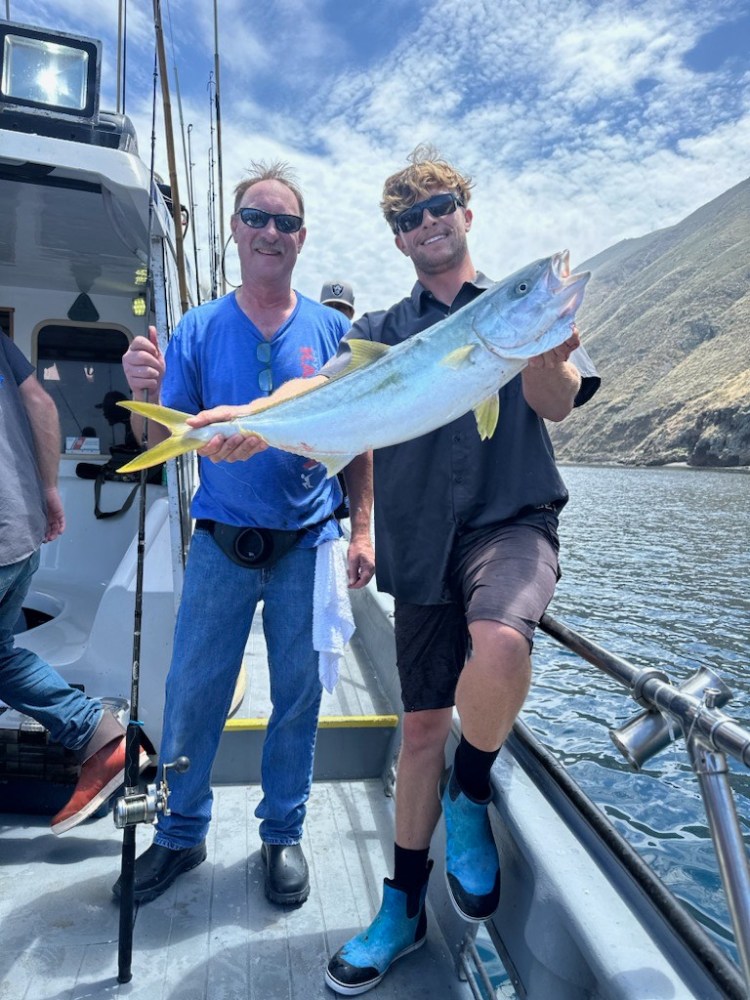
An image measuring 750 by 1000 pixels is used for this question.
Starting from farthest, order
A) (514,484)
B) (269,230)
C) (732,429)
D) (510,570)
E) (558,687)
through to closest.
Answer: (732,429) → (558,687) → (269,230) → (514,484) → (510,570)

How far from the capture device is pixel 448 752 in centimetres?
298

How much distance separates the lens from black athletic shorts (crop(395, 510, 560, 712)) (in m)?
2.05

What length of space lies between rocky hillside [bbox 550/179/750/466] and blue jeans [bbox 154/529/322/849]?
61.5m

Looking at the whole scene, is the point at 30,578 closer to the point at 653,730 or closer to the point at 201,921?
the point at 201,921

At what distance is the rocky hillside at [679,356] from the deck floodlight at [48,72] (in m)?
61.4

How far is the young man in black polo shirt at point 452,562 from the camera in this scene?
2.07m

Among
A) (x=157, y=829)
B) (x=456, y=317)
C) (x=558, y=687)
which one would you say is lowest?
(x=558, y=687)

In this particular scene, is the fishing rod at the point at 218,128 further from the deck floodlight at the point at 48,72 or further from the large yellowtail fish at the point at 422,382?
the large yellowtail fish at the point at 422,382

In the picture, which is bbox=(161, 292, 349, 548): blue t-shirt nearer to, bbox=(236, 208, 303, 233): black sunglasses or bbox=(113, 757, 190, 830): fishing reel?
bbox=(236, 208, 303, 233): black sunglasses

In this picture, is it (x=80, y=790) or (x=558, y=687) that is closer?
(x=80, y=790)

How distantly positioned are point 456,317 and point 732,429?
6542 centimetres

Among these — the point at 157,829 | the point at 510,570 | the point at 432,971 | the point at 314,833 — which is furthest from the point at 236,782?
the point at 510,570

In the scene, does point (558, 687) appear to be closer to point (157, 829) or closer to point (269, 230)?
point (157, 829)

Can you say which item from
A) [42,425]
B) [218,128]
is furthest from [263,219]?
[218,128]
